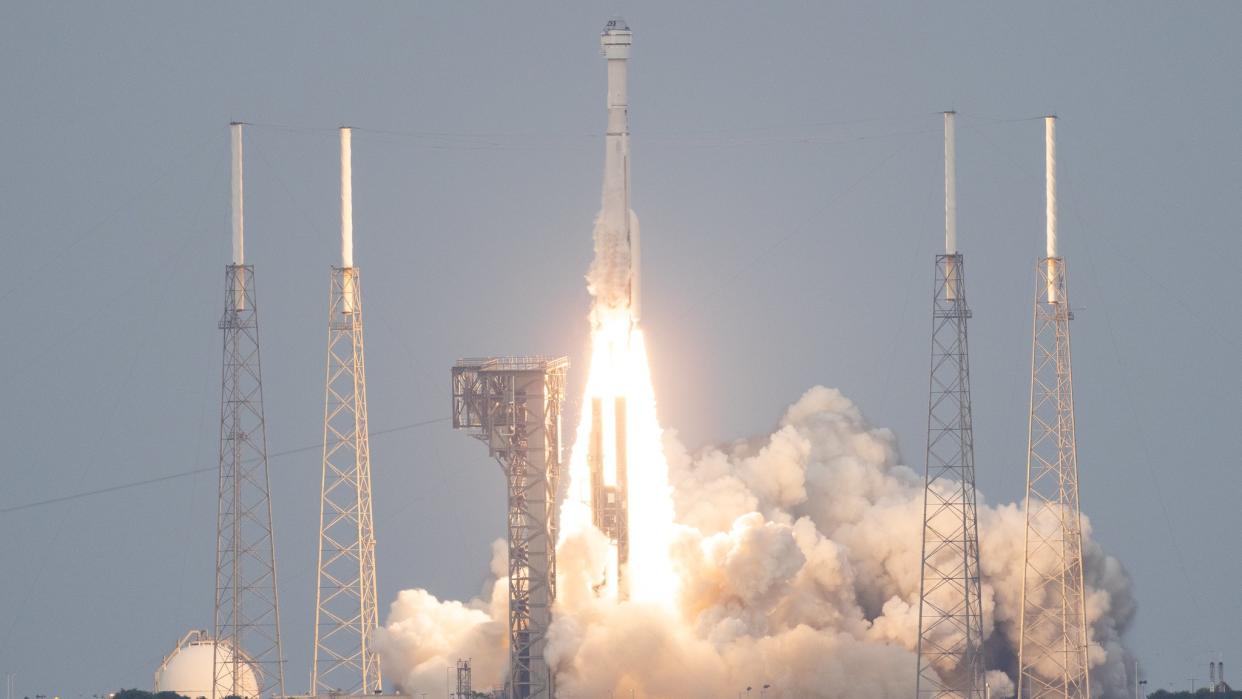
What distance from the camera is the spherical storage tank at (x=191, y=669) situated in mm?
100875

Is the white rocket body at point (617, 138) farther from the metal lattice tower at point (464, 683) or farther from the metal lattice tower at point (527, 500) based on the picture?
the metal lattice tower at point (464, 683)

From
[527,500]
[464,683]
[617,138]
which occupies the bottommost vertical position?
[464,683]

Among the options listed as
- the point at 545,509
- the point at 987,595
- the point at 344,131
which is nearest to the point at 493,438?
the point at 545,509

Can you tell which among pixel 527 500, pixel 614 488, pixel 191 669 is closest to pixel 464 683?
pixel 527 500

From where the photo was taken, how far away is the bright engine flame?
9619cm

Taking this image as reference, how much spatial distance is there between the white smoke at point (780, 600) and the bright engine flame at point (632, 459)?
0.79 meters

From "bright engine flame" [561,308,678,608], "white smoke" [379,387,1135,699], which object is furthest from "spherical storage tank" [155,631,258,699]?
"bright engine flame" [561,308,678,608]

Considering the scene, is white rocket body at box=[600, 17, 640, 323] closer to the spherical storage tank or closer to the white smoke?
the white smoke

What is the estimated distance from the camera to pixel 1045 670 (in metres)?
100

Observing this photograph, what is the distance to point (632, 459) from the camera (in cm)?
9800

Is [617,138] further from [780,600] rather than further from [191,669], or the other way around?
[191,669]

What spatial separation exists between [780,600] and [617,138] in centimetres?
1470

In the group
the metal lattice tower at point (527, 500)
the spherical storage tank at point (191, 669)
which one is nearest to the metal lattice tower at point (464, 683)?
the metal lattice tower at point (527, 500)

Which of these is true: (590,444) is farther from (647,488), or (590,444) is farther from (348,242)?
(348,242)
